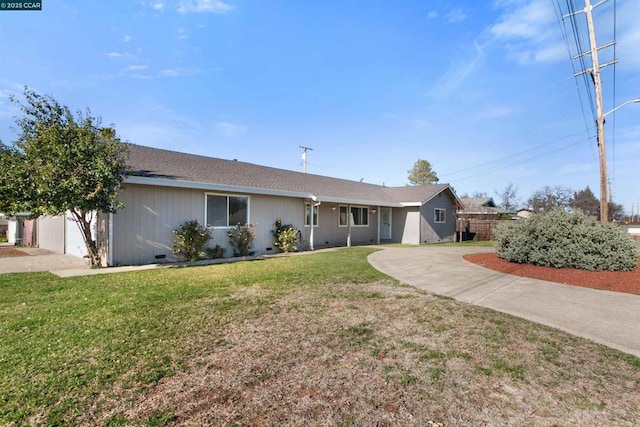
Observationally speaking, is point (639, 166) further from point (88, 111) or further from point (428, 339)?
point (88, 111)

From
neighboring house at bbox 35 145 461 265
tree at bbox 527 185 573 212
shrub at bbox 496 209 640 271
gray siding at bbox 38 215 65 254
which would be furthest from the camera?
tree at bbox 527 185 573 212

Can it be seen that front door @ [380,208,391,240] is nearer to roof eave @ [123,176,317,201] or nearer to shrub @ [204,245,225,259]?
roof eave @ [123,176,317,201]

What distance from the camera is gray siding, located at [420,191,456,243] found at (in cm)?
1968

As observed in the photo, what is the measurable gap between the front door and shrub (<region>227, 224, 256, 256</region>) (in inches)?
408

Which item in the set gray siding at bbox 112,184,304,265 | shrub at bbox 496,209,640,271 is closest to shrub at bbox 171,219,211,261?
gray siding at bbox 112,184,304,265

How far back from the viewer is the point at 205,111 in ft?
52.5

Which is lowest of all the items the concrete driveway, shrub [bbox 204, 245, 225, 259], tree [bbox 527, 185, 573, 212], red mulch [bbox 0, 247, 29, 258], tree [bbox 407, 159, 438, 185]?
the concrete driveway

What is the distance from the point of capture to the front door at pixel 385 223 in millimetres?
20219

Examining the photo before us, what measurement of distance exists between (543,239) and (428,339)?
787 centimetres

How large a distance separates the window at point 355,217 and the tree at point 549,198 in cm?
3728

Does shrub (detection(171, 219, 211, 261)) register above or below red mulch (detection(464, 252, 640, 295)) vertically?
above

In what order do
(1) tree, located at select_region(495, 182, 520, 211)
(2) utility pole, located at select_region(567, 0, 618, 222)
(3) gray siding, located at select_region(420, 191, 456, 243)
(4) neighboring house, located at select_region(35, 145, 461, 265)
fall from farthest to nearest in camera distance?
(1) tree, located at select_region(495, 182, 520, 211), (3) gray siding, located at select_region(420, 191, 456, 243), (2) utility pole, located at select_region(567, 0, 618, 222), (4) neighboring house, located at select_region(35, 145, 461, 265)

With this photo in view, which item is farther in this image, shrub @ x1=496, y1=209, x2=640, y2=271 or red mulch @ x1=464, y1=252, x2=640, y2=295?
shrub @ x1=496, y1=209, x2=640, y2=271

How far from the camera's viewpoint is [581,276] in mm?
8133
